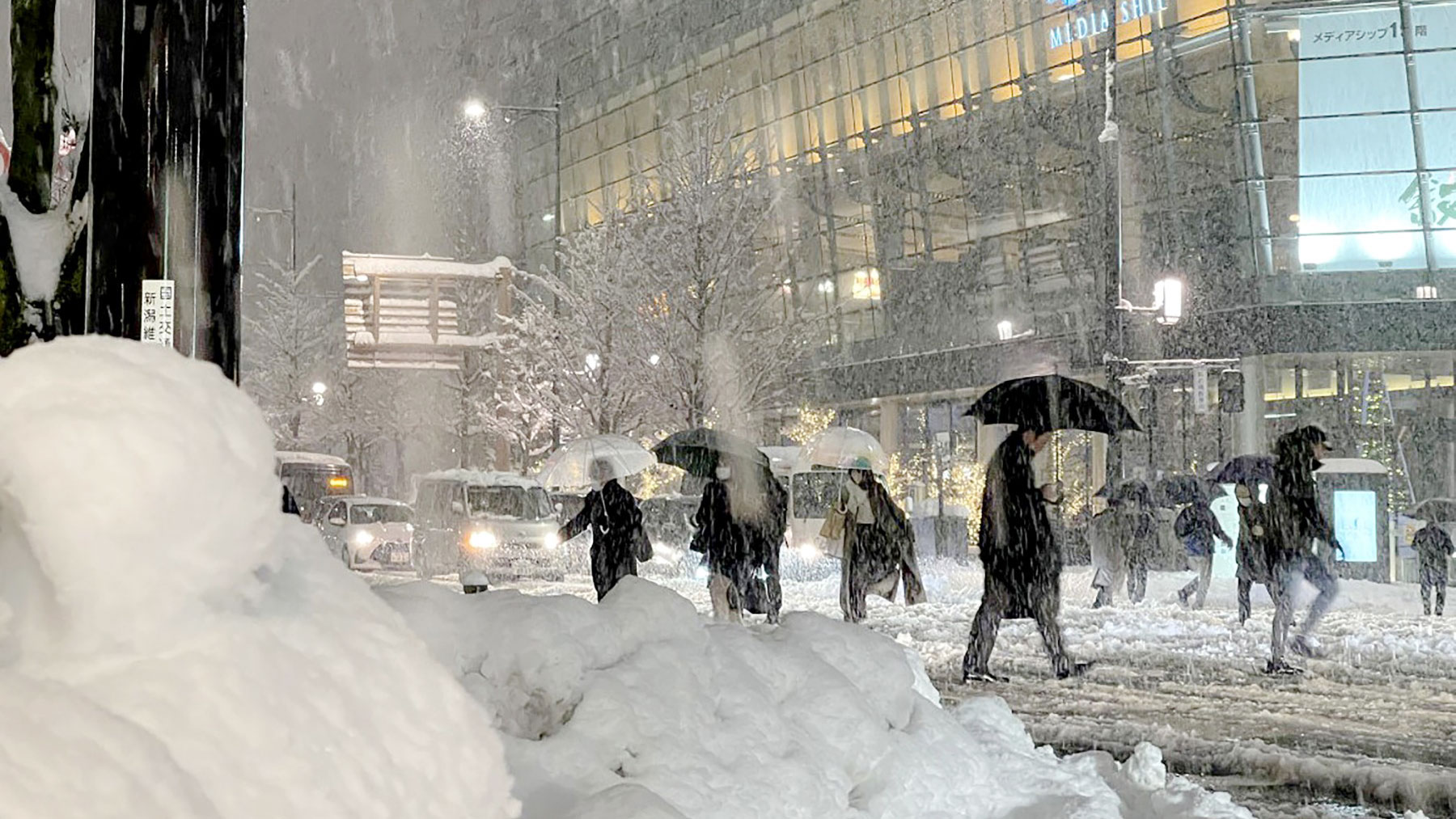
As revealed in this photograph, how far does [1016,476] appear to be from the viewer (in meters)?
10.1

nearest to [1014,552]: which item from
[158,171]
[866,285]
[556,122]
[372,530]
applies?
[158,171]

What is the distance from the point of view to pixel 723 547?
1280cm

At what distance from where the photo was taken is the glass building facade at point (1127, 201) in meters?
28.8

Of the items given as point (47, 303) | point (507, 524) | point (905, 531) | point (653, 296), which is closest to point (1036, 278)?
point (653, 296)

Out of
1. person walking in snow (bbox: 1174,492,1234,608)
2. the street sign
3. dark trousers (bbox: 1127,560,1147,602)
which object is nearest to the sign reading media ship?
dark trousers (bbox: 1127,560,1147,602)

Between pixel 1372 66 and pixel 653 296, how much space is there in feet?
49.1

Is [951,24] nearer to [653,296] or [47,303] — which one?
[653,296]

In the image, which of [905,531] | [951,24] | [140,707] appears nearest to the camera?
[140,707]

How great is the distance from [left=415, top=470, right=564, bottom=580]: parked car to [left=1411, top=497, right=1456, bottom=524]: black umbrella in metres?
11.3

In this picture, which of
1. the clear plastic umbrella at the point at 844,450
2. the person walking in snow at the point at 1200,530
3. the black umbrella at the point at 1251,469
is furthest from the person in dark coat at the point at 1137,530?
the clear plastic umbrella at the point at 844,450

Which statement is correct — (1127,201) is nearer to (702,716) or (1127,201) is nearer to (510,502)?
(510,502)

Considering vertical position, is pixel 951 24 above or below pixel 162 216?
above

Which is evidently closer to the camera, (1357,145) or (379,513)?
(379,513)

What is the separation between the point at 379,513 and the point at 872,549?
13.2 meters
